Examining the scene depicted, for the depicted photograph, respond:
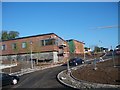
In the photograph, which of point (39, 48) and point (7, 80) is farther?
point (39, 48)

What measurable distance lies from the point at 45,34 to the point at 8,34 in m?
55.2

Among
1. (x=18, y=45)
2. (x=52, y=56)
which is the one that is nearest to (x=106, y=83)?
(x=52, y=56)

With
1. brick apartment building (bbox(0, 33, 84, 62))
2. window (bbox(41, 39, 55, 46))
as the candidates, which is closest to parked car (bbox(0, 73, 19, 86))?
brick apartment building (bbox(0, 33, 84, 62))

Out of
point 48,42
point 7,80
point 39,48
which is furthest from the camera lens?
point 39,48

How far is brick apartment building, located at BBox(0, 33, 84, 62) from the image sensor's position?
2162 inches

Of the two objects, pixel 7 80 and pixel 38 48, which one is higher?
pixel 38 48

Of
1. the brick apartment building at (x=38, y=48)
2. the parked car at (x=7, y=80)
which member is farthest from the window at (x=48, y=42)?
the parked car at (x=7, y=80)

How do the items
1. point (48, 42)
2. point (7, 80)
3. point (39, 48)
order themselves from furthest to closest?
1. point (39, 48)
2. point (48, 42)
3. point (7, 80)

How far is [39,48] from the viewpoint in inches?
2196

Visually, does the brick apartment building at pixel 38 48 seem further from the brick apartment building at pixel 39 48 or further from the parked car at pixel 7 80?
the parked car at pixel 7 80

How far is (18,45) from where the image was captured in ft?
194

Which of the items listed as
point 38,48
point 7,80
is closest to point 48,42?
point 38,48

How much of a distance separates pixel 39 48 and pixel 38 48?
0.95ft

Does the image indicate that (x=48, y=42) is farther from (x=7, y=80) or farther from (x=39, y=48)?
(x=7, y=80)
